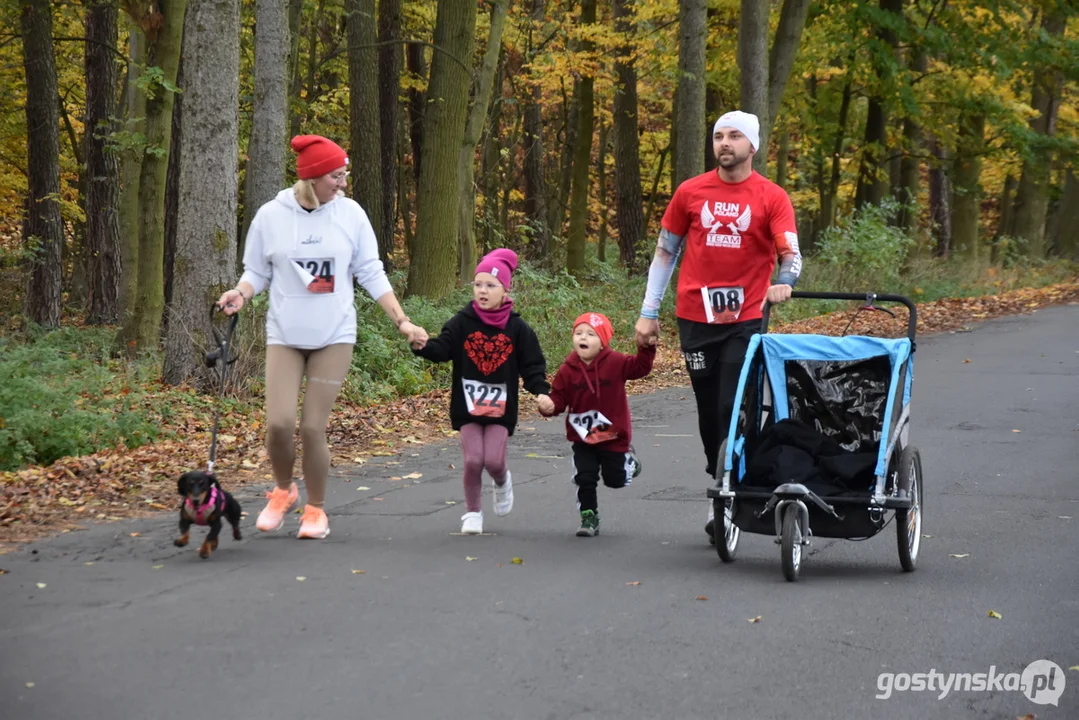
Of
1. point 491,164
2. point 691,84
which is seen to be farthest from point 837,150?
point 691,84

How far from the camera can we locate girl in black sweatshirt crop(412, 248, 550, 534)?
7.74m

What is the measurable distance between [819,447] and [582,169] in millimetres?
26212

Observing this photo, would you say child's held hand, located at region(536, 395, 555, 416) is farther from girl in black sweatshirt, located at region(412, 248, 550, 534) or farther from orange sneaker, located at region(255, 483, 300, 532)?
orange sneaker, located at region(255, 483, 300, 532)

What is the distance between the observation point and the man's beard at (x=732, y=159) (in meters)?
7.17

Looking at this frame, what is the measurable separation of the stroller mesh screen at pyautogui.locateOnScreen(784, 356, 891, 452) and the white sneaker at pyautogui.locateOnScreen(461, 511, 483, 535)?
1.91 m

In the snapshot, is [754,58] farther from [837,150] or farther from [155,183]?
[837,150]

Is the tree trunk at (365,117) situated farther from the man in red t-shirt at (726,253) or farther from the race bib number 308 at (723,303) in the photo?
the race bib number 308 at (723,303)

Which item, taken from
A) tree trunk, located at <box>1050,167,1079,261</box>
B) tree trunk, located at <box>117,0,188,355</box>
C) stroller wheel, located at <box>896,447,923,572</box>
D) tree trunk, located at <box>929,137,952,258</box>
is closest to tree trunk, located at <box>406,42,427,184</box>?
tree trunk, located at <box>929,137,952,258</box>

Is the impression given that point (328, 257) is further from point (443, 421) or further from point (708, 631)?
point (443, 421)

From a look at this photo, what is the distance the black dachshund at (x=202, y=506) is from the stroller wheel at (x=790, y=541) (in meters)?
2.90

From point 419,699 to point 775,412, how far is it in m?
3.35

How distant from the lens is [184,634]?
5574mm

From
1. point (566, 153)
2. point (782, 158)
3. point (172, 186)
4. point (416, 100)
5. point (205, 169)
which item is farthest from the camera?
point (566, 153)

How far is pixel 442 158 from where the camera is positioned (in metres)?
20.6
